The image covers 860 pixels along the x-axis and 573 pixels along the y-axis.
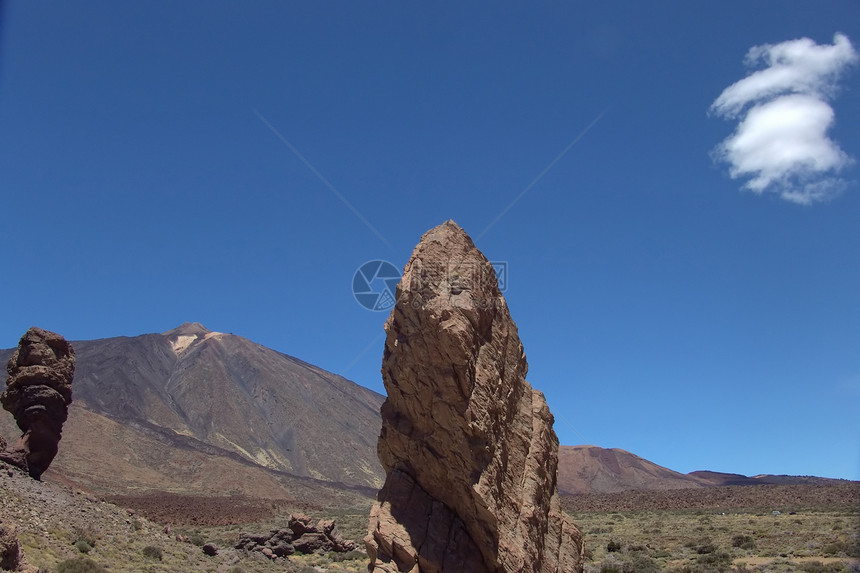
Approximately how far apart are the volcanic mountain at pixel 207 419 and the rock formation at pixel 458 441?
64.9m

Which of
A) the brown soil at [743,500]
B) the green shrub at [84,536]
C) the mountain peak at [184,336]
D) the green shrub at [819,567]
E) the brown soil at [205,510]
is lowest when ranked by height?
the brown soil at [205,510]

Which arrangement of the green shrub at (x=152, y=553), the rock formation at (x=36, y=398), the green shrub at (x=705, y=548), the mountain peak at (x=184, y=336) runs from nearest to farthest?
1. the green shrub at (x=152, y=553)
2. the rock formation at (x=36, y=398)
3. the green shrub at (x=705, y=548)
4. the mountain peak at (x=184, y=336)

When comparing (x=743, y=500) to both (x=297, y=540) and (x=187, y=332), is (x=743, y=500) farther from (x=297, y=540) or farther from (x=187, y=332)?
(x=187, y=332)

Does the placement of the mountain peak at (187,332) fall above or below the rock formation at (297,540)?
above

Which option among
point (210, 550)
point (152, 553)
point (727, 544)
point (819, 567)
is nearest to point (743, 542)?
point (727, 544)

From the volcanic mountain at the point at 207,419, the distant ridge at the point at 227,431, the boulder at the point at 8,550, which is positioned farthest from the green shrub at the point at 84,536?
the volcanic mountain at the point at 207,419

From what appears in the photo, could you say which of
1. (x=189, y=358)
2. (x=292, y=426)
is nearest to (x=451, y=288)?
(x=292, y=426)

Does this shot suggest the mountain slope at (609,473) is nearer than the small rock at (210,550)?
No

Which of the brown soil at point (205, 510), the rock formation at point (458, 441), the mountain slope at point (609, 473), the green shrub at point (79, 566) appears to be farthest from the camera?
the mountain slope at point (609, 473)

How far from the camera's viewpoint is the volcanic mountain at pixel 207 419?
85.1m

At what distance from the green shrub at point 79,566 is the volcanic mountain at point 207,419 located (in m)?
56.7

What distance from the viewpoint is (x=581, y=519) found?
46219 millimetres

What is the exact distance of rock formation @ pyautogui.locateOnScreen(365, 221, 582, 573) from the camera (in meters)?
13.3

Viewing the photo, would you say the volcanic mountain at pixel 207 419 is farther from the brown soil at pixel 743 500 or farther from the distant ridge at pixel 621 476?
the brown soil at pixel 743 500
